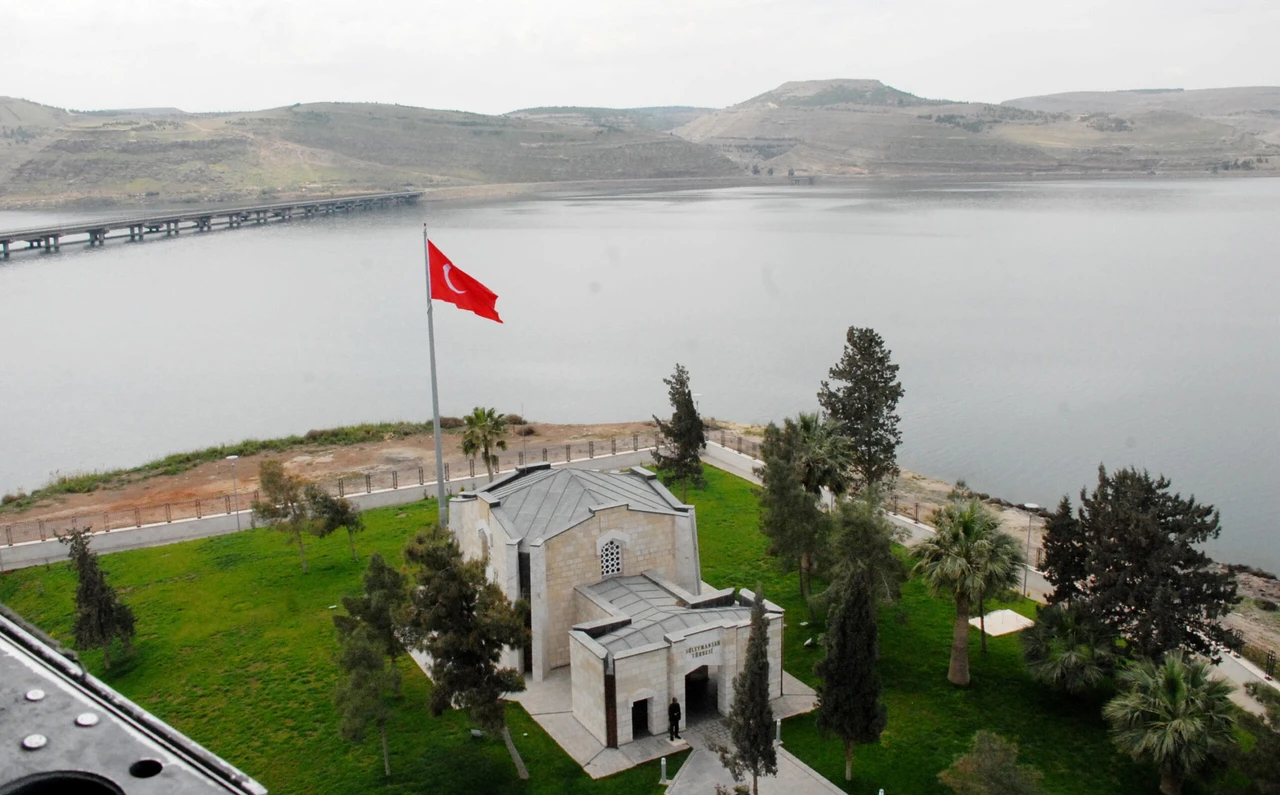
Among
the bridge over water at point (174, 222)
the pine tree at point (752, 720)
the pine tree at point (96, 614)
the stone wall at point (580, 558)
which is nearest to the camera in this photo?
the pine tree at point (752, 720)

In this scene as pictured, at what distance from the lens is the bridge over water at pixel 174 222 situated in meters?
127

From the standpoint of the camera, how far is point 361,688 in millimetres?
19828

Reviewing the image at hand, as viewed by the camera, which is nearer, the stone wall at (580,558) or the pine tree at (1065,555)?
the stone wall at (580,558)

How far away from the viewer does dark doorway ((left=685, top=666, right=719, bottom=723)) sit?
23.2m

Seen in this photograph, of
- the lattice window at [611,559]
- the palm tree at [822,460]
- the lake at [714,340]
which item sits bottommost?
the lake at [714,340]

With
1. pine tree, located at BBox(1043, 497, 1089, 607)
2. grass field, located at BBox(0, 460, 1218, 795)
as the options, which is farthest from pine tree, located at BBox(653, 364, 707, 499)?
pine tree, located at BBox(1043, 497, 1089, 607)

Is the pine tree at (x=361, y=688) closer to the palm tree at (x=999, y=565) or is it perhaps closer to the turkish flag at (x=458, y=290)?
the turkish flag at (x=458, y=290)

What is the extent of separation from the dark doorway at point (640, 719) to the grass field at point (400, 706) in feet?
4.18

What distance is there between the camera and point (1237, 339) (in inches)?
2918

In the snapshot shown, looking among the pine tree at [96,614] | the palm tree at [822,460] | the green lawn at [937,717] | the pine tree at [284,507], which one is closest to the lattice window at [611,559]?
the green lawn at [937,717]

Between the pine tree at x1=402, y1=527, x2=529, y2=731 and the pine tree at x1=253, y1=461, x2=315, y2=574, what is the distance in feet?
42.7

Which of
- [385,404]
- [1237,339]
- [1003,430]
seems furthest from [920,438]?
[1237,339]

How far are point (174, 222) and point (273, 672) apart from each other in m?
138

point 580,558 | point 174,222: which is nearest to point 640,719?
point 580,558
